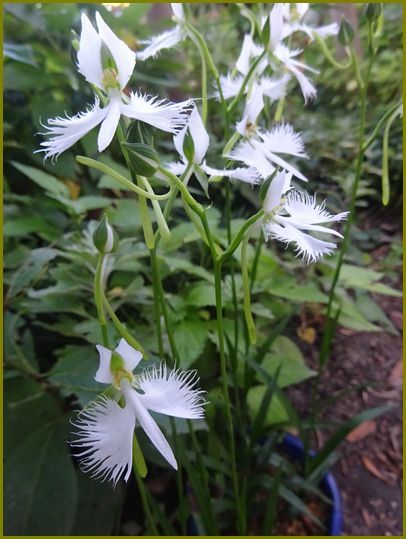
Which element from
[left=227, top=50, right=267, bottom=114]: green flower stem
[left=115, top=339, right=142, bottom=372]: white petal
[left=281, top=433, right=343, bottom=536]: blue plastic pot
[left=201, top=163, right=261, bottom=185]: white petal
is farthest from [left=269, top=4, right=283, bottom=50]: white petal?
[left=281, top=433, right=343, bottom=536]: blue plastic pot

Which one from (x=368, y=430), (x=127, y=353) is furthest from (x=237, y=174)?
(x=368, y=430)

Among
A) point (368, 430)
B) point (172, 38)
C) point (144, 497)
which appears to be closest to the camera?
point (144, 497)

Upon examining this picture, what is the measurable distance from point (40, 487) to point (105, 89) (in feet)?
1.28

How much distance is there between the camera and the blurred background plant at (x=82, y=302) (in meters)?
0.47

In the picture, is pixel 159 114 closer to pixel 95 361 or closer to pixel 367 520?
pixel 95 361

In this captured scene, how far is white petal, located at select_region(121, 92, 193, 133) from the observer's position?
0.28 metres

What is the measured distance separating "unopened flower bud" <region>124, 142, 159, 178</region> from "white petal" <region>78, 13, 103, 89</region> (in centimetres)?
8

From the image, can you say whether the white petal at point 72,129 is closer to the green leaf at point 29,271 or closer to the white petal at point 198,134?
the white petal at point 198,134

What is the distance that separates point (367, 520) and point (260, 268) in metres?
0.42

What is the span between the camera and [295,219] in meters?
0.31

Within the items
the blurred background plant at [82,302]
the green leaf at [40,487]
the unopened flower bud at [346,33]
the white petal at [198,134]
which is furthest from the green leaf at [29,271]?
the unopened flower bud at [346,33]

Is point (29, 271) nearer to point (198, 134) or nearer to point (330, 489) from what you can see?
point (198, 134)

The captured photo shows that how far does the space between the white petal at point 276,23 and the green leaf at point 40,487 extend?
446mm

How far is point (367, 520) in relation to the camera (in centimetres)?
70
